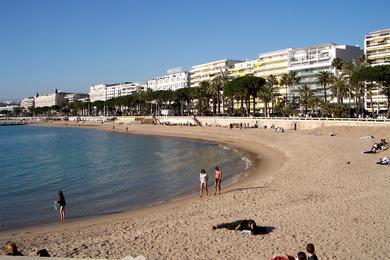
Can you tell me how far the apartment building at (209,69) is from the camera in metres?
149

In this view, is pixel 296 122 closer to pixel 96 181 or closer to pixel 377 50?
pixel 377 50

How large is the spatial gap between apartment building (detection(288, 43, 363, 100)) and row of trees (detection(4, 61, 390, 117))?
190 centimetres

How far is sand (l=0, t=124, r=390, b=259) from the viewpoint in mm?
12133

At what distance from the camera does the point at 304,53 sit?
109 metres

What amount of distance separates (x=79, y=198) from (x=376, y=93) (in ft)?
238

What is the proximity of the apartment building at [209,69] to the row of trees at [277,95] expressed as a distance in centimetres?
2223

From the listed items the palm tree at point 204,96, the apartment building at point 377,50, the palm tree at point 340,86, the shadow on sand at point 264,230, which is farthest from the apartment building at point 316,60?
the shadow on sand at point 264,230

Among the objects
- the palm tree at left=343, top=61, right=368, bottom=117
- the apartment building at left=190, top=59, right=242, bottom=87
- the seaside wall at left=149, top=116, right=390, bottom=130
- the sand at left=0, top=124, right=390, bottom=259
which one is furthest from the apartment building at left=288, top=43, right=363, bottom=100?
the sand at left=0, top=124, right=390, bottom=259

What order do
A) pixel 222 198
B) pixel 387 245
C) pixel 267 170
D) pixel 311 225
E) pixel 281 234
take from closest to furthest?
pixel 387 245 < pixel 281 234 < pixel 311 225 < pixel 222 198 < pixel 267 170

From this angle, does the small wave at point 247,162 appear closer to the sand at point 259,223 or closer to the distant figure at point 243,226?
the sand at point 259,223

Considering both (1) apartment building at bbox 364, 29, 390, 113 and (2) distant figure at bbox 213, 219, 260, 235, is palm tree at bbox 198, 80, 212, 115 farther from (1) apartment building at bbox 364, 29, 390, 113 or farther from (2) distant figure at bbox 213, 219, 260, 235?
(2) distant figure at bbox 213, 219, 260, 235

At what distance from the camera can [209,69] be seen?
15612cm

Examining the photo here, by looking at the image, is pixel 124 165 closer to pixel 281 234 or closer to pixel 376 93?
pixel 281 234

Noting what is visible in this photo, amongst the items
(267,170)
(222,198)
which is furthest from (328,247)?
(267,170)
